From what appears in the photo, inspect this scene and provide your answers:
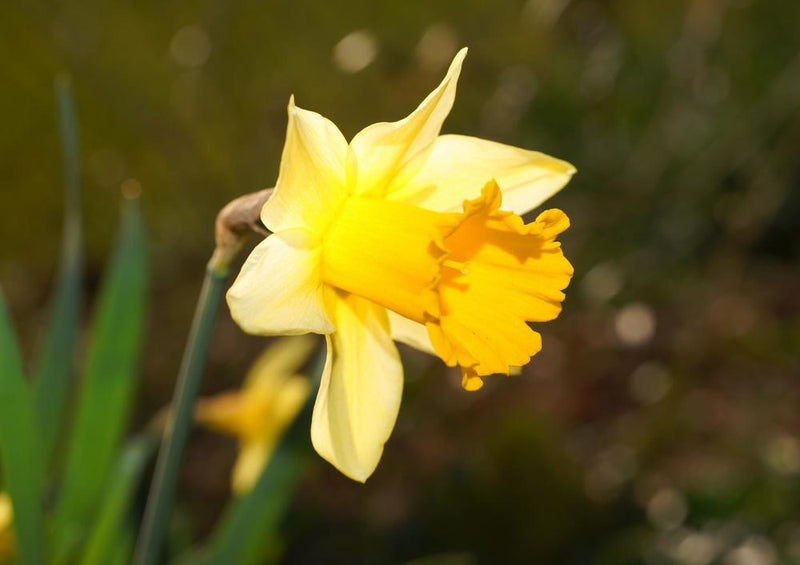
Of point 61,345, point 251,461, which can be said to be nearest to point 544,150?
point 251,461

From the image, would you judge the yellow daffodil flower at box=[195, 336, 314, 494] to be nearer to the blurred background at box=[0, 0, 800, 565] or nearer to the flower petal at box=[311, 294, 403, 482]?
the flower petal at box=[311, 294, 403, 482]

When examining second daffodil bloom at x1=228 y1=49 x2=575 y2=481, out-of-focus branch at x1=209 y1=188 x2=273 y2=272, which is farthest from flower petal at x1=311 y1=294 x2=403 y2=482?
out-of-focus branch at x1=209 y1=188 x2=273 y2=272

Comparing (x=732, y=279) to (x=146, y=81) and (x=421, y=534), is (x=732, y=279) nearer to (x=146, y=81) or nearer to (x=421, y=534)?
(x=421, y=534)

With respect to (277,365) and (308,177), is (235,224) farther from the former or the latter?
(277,365)

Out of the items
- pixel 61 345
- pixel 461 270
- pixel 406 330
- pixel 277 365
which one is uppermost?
pixel 461 270

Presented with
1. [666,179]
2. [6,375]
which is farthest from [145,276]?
[666,179]

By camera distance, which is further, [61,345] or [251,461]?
[251,461]
